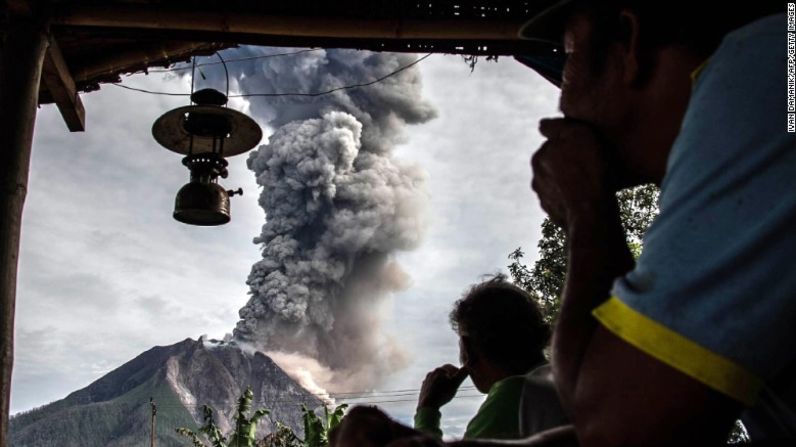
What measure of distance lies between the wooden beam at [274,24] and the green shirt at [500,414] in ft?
5.69

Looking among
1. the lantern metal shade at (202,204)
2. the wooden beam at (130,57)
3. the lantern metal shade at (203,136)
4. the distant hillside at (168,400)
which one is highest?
the distant hillside at (168,400)

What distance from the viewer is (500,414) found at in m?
1.75

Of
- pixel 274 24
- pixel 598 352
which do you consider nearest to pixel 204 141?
pixel 274 24

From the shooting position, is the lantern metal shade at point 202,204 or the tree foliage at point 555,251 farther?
the tree foliage at point 555,251

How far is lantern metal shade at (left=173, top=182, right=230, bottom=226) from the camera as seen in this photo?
126 inches

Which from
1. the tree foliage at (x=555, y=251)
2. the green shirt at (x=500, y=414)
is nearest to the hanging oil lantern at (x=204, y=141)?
the green shirt at (x=500, y=414)

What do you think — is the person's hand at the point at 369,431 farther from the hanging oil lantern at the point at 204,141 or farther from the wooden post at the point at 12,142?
the hanging oil lantern at the point at 204,141

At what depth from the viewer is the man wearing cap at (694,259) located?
530mm

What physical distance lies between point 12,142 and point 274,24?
Answer: 1.24 meters

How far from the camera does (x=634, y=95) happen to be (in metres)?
0.77

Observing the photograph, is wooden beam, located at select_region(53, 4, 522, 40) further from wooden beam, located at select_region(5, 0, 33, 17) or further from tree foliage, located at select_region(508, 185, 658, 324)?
tree foliage, located at select_region(508, 185, 658, 324)

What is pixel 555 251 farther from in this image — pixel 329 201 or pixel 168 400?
pixel 168 400

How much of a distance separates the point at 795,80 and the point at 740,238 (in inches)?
7.5

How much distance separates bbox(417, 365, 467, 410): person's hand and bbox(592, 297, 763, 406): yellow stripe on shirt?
158 cm
